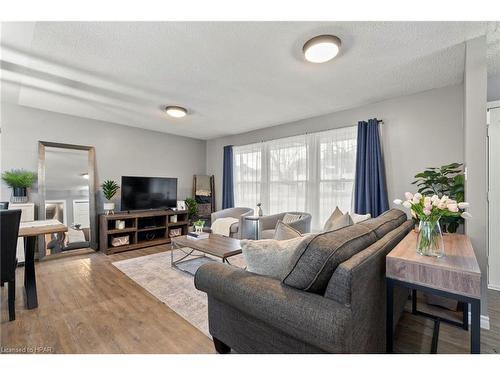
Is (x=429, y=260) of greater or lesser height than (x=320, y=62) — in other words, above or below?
below

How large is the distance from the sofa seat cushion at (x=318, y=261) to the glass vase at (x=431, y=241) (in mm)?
552

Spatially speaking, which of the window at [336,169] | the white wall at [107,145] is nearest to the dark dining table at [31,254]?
the white wall at [107,145]

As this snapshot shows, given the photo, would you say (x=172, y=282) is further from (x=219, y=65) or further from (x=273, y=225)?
(x=219, y=65)

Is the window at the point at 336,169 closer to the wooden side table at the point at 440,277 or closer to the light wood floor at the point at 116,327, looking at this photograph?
the light wood floor at the point at 116,327

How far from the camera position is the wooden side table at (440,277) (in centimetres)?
115

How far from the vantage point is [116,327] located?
186 centimetres

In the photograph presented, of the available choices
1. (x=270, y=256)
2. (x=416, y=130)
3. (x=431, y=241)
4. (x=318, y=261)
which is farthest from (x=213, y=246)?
(x=416, y=130)

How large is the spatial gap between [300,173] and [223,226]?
1.75 m

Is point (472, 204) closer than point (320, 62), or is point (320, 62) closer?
point (472, 204)

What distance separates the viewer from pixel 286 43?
76.7 inches

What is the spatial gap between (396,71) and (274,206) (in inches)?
115

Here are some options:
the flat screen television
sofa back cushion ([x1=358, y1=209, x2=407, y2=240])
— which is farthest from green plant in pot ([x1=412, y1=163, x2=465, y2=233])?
the flat screen television
